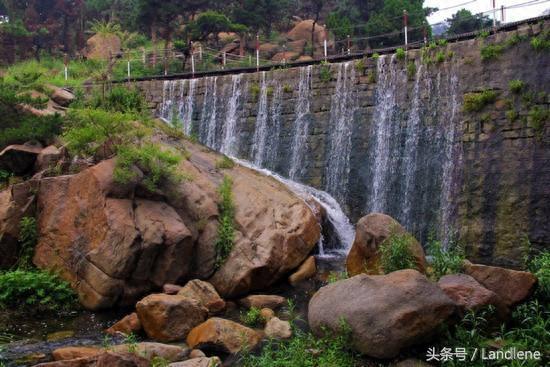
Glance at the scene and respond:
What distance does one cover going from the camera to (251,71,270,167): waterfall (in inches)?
631

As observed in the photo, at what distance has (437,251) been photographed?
25.9 ft

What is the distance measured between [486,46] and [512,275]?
6980 mm

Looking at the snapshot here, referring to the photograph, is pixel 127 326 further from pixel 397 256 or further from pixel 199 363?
pixel 397 256

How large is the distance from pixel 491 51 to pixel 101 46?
27876mm

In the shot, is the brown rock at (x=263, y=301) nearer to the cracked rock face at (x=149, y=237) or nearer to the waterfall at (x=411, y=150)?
the cracked rock face at (x=149, y=237)

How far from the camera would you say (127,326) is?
25.8 feet

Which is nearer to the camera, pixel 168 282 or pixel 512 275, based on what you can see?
pixel 512 275

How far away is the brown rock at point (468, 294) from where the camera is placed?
642cm

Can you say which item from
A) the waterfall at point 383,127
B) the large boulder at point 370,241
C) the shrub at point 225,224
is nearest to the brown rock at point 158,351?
the shrub at point 225,224

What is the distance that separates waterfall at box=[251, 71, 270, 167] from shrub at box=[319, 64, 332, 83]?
1.94 m

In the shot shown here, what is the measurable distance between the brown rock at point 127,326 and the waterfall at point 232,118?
9.16 meters

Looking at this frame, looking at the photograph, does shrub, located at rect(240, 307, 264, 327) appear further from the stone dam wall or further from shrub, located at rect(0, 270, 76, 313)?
the stone dam wall

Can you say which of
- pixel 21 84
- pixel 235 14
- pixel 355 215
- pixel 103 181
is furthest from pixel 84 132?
pixel 235 14

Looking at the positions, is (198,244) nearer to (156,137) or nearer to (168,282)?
(168,282)
